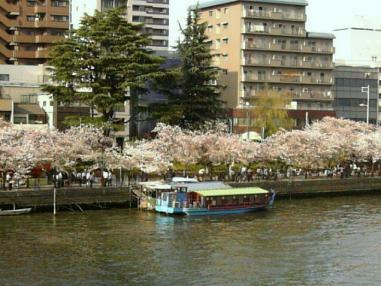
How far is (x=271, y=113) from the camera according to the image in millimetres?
88500

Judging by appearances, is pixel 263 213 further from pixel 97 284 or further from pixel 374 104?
pixel 374 104

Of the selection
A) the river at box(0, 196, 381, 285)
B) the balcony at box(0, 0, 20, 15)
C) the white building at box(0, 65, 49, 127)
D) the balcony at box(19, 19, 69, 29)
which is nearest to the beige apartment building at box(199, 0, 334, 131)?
Answer: the balcony at box(19, 19, 69, 29)

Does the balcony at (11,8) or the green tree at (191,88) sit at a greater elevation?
the balcony at (11,8)

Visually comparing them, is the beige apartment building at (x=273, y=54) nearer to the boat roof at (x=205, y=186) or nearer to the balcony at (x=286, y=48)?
the balcony at (x=286, y=48)

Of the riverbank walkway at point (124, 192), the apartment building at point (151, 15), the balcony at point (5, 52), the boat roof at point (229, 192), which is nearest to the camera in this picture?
the riverbank walkway at point (124, 192)

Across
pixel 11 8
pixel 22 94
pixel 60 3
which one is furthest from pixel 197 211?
pixel 11 8

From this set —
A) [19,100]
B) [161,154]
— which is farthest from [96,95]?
[19,100]

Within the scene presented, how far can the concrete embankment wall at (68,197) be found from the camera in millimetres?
49594

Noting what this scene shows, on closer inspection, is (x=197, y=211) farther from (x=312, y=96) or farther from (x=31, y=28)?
(x=31, y=28)

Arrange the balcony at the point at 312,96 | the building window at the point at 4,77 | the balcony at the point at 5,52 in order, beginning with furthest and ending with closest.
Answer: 1. the balcony at the point at 312,96
2. the balcony at the point at 5,52
3. the building window at the point at 4,77

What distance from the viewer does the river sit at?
31234 millimetres

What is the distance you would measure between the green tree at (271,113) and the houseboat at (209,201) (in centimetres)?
3390

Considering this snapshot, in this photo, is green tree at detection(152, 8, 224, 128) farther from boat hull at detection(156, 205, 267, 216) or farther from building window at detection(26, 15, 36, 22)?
building window at detection(26, 15, 36, 22)

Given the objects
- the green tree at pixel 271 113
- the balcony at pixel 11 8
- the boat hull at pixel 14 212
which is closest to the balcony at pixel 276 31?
the green tree at pixel 271 113
